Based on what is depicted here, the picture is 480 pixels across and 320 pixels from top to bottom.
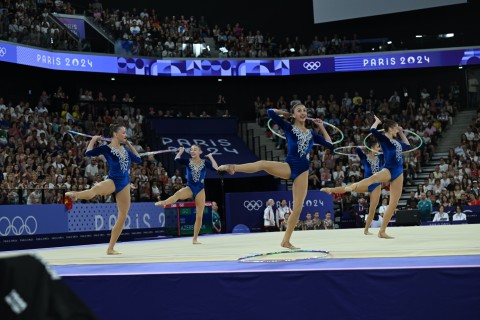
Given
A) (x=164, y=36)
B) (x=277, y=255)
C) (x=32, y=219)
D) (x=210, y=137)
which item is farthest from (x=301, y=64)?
(x=277, y=255)

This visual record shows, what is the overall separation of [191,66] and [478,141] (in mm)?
12580

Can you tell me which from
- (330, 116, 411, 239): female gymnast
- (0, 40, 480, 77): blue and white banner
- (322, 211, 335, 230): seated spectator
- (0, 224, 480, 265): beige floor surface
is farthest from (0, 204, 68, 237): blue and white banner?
(0, 40, 480, 77): blue and white banner

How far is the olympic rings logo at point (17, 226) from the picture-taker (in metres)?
14.9

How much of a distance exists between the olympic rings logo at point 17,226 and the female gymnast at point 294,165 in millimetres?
8069

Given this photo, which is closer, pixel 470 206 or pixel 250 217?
pixel 470 206

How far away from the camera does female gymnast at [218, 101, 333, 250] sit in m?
8.73

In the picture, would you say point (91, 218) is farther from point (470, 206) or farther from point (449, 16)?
point (449, 16)

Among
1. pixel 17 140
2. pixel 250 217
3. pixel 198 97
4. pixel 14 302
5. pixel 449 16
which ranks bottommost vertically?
pixel 250 217

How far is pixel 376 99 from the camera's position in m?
32.7

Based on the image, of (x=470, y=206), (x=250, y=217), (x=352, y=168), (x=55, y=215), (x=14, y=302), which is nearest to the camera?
(x=14, y=302)

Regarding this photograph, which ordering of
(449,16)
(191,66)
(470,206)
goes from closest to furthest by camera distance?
(470,206) → (191,66) → (449,16)

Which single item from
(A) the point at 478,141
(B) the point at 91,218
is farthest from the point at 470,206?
(B) the point at 91,218

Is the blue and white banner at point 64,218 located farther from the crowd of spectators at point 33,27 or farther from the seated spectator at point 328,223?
the crowd of spectators at point 33,27

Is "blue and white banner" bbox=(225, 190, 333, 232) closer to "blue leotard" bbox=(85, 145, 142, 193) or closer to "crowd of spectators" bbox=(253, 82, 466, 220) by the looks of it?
"crowd of spectators" bbox=(253, 82, 466, 220)
